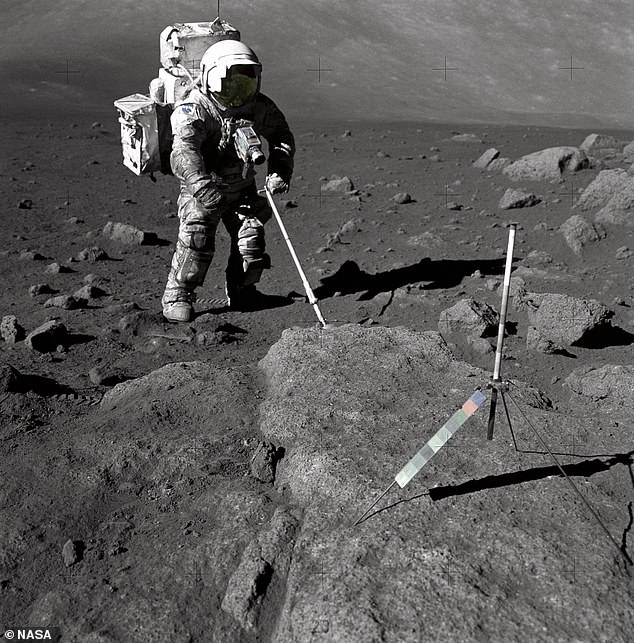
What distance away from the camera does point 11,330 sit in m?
5.39

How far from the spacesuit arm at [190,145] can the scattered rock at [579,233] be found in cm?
302

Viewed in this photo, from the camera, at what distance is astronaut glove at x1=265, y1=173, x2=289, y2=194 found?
18.8 feet

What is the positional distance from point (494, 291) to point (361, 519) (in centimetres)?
330

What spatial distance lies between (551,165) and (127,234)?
14.7 ft

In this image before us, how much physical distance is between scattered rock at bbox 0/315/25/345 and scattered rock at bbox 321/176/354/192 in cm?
468

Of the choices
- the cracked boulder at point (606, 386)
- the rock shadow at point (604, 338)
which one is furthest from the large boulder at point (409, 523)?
the rock shadow at point (604, 338)

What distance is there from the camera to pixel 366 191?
928cm

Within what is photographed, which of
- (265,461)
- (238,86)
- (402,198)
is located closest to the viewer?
(265,461)

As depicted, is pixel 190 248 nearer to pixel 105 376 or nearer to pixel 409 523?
pixel 105 376

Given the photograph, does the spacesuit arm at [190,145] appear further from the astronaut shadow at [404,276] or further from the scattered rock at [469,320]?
the scattered rock at [469,320]

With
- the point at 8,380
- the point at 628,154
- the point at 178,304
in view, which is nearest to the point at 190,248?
the point at 178,304

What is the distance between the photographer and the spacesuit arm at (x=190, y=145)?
536 cm

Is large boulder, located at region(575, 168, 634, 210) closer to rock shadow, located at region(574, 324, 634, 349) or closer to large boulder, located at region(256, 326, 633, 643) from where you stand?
rock shadow, located at region(574, 324, 634, 349)

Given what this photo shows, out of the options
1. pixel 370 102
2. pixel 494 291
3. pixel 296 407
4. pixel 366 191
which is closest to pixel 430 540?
pixel 296 407
